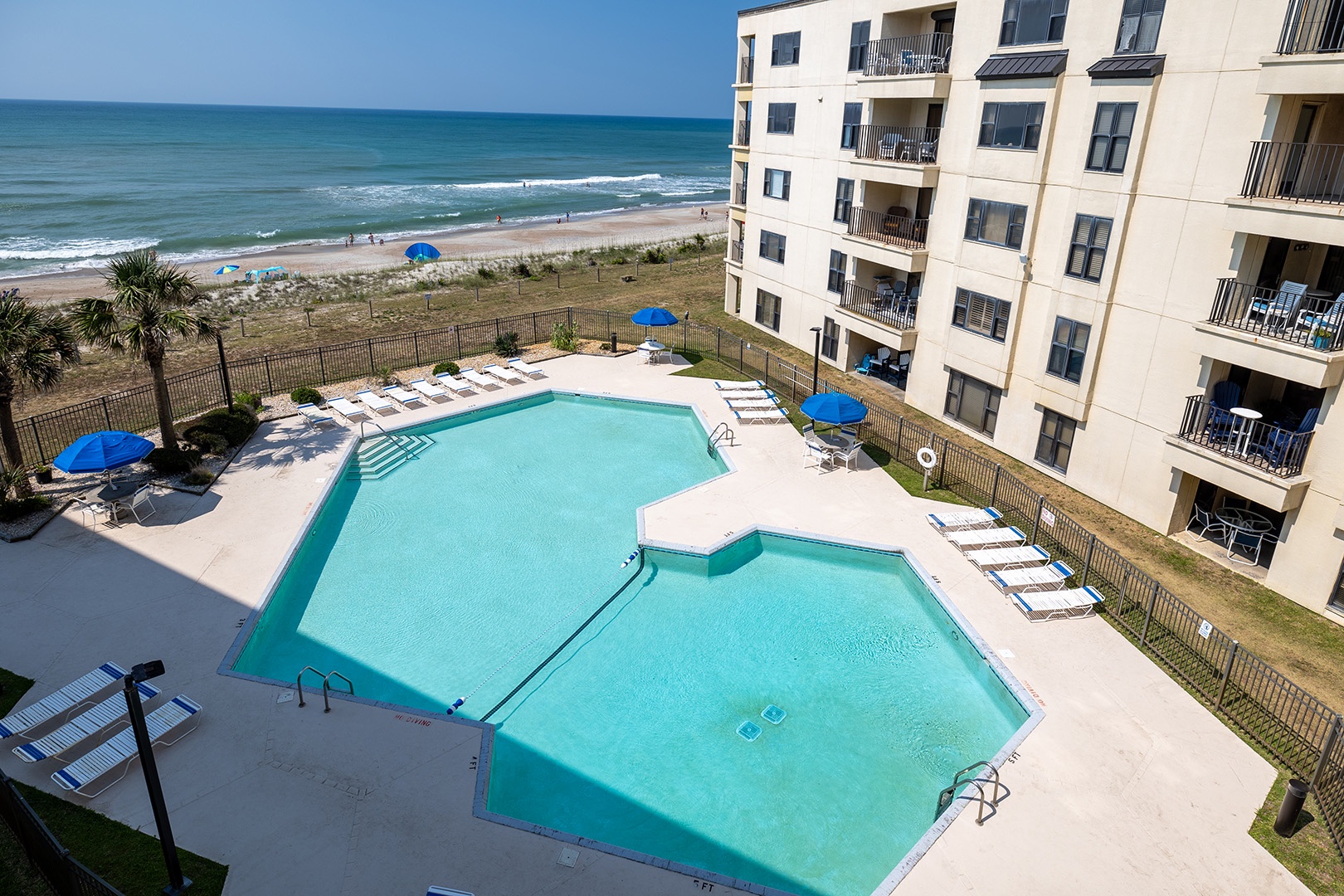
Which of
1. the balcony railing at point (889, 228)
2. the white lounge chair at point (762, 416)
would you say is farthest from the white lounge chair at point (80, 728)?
the balcony railing at point (889, 228)

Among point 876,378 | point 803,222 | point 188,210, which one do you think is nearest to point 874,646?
point 876,378

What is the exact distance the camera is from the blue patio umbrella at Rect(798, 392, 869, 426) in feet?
78.1

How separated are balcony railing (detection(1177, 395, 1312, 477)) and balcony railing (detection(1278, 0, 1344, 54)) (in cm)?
781

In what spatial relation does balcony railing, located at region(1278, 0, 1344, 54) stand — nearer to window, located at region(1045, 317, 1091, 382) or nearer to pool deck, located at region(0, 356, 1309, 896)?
window, located at region(1045, 317, 1091, 382)

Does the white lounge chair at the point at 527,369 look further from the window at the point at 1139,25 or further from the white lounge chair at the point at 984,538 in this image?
the window at the point at 1139,25

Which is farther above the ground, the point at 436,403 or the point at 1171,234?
the point at 1171,234

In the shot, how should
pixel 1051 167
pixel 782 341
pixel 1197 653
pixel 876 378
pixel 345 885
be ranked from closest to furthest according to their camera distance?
1. pixel 345 885
2. pixel 1197 653
3. pixel 1051 167
4. pixel 876 378
5. pixel 782 341

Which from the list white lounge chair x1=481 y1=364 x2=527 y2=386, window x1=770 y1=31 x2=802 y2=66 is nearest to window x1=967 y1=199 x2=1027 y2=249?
window x1=770 y1=31 x2=802 y2=66

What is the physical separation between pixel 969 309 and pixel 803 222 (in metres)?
11.1

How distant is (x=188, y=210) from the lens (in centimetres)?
Result: 8156

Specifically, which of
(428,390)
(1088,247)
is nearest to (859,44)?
(1088,247)

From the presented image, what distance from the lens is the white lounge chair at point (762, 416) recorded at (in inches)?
1112

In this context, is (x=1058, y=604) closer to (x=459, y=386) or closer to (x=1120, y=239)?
(x=1120, y=239)

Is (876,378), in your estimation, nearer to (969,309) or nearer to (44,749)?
(969,309)
